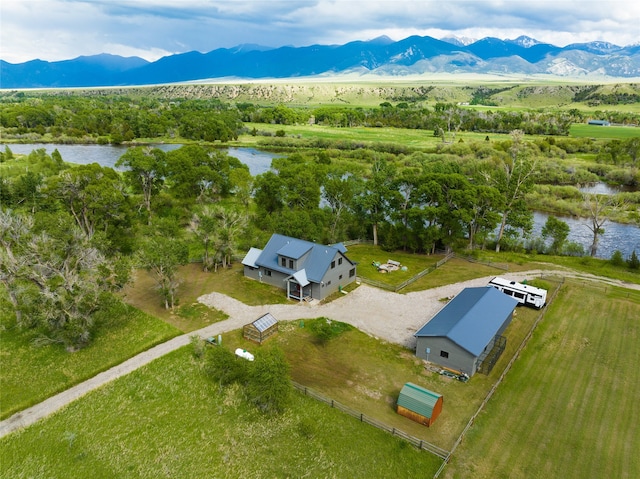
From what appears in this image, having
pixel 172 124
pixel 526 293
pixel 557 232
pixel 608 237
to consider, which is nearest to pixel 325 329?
pixel 526 293

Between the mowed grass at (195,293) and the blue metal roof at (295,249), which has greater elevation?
the blue metal roof at (295,249)

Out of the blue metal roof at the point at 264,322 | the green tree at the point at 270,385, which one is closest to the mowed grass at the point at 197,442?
the green tree at the point at 270,385

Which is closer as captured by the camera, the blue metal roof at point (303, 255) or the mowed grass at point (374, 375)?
the mowed grass at point (374, 375)

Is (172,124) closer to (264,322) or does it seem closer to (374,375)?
(264,322)

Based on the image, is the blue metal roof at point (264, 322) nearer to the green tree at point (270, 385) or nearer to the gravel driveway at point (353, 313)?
the gravel driveway at point (353, 313)

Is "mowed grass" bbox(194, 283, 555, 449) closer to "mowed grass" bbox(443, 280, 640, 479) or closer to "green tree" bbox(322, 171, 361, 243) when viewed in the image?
"mowed grass" bbox(443, 280, 640, 479)

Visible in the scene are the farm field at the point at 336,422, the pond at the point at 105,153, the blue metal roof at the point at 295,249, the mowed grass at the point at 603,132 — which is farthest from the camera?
the mowed grass at the point at 603,132

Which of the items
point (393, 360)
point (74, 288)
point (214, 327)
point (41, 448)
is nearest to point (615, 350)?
point (393, 360)
